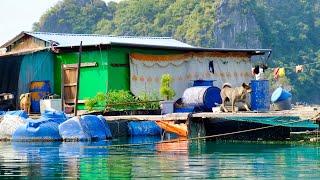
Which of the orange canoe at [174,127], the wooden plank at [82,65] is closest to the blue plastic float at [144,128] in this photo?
the orange canoe at [174,127]

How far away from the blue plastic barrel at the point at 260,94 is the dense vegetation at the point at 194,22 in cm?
5845

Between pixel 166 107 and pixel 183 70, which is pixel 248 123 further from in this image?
pixel 183 70

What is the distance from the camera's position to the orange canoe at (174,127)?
2061 centimetres

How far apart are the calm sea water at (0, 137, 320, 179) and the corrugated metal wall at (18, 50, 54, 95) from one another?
26.8ft

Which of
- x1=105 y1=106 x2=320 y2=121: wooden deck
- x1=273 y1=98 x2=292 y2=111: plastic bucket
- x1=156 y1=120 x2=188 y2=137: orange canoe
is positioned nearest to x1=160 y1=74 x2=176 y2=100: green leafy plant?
x1=273 y1=98 x2=292 y2=111: plastic bucket

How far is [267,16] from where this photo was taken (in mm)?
99062

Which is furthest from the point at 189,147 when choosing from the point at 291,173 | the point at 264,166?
the point at 291,173

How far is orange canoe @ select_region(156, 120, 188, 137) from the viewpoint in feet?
67.6

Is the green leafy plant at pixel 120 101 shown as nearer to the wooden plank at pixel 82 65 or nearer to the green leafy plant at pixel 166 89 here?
the green leafy plant at pixel 166 89

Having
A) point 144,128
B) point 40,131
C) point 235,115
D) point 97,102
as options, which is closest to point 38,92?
point 97,102

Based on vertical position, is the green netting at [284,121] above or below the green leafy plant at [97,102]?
below

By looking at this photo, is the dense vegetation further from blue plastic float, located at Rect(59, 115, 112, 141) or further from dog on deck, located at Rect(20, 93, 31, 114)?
blue plastic float, located at Rect(59, 115, 112, 141)

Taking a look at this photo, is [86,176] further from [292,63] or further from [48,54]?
[292,63]

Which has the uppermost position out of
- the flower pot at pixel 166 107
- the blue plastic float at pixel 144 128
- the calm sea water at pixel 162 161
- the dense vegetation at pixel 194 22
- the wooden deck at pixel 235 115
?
the dense vegetation at pixel 194 22
